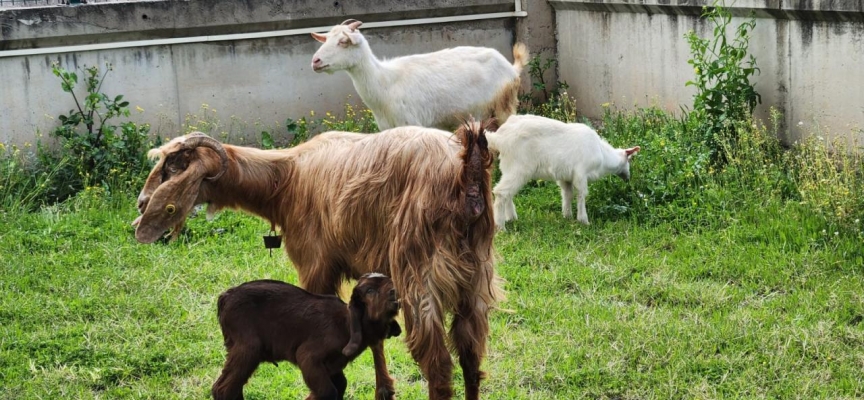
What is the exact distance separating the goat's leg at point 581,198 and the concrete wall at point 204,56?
4074 millimetres

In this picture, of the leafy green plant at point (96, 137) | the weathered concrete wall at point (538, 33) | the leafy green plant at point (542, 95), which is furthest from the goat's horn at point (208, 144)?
the weathered concrete wall at point (538, 33)

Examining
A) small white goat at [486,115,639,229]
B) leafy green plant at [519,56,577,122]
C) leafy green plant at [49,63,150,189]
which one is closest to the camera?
small white goat at [486,115,639,229]

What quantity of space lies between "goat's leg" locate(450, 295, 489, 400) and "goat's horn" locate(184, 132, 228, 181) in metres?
1.49

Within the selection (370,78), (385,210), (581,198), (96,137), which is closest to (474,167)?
(385,210)

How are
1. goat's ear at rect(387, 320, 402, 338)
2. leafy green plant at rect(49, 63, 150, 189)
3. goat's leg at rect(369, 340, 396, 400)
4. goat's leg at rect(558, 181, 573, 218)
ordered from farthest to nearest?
leafy green plant at rect(49, 63, 150, 189) < goat's leg at rect(558, 181, 573, 218) < goat's leg at rect(369, 340, 396, 400) < goat's ear at rect(387, 320, 402, 338)

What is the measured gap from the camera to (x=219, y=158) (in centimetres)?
567

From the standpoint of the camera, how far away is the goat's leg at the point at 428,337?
5.01m

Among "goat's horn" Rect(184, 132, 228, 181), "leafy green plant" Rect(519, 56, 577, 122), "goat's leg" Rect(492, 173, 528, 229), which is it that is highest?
"goat's horn" Rect(184, 132, 228, 181)

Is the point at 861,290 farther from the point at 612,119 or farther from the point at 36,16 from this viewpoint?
the point at 36,16

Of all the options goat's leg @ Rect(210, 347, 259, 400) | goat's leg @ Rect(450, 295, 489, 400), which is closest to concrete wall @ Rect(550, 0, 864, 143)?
goat's leg @ Rect(450, 295, 489, 400)

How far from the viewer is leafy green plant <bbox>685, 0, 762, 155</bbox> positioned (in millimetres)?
9258

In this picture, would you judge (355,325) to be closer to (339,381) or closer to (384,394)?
(339,381)

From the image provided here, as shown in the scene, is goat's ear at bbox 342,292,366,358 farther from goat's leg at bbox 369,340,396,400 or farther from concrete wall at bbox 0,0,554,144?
concrete wall at bbox 0,0,554,144

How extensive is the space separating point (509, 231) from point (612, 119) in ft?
10.0
